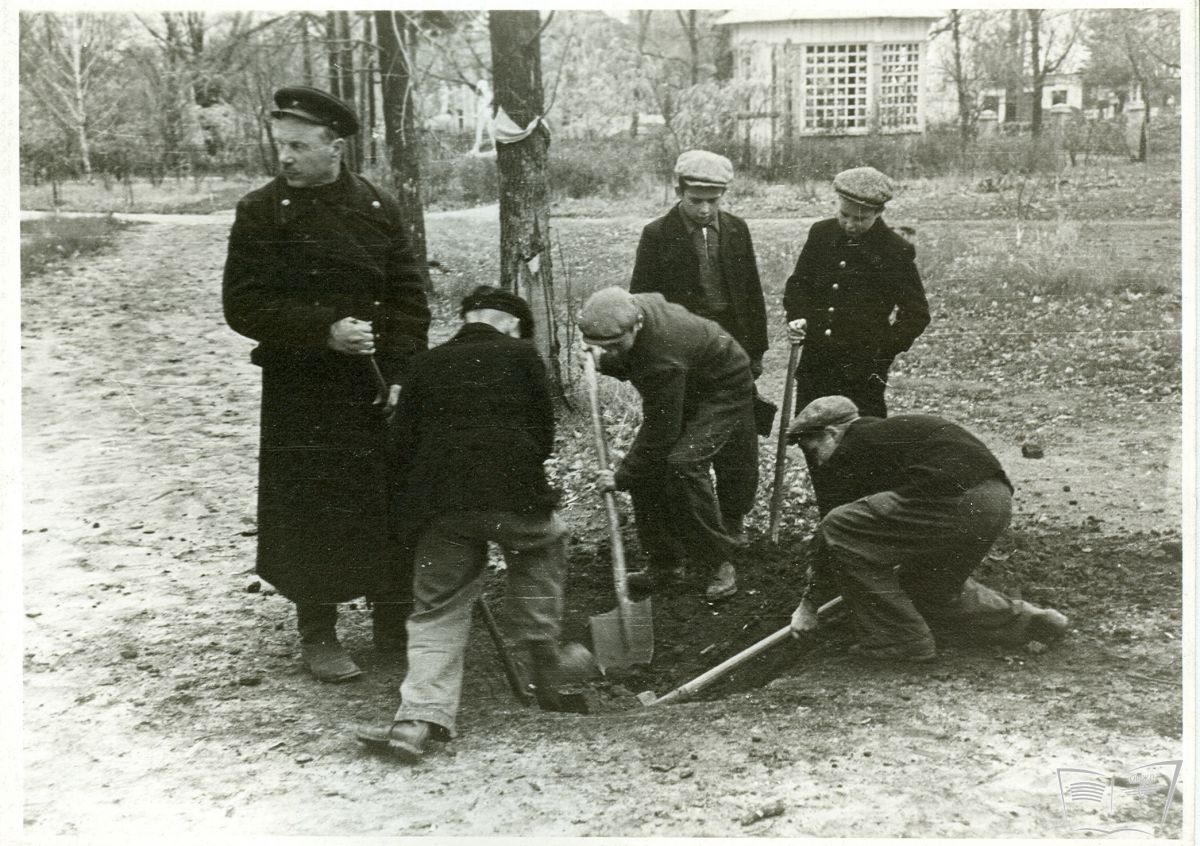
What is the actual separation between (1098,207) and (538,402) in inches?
116

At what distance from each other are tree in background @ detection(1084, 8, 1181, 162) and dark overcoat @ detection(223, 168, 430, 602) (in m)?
2.96

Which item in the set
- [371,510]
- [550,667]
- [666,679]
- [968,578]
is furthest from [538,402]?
[968,578]

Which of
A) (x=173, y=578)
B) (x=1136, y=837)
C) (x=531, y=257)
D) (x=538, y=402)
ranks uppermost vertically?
(x=531, y=257)

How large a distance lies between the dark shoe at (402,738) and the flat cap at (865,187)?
2.77m

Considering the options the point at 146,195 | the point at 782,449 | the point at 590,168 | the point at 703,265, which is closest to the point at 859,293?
the point at 703,265

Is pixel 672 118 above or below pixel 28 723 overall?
above

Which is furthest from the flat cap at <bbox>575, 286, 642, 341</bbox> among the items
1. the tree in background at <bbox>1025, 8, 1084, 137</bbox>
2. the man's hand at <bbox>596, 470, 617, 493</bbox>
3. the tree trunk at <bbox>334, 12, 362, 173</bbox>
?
the tree in background at <bbox>1025, 8, 1084, 137</bbox>

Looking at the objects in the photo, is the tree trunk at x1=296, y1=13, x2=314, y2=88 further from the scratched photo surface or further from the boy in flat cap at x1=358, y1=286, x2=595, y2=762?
the boy in flat cap at x1=358, y1=286, x2=595, y2=762

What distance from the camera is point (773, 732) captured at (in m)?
3.64

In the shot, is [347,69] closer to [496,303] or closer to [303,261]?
[303,261]

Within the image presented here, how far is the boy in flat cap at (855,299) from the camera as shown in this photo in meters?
4.57

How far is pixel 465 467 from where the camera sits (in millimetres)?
3697

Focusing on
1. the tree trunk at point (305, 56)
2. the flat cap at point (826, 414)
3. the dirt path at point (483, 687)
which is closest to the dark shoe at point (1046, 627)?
A: the dirt path at point (483, 687)

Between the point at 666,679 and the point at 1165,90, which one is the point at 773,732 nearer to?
the point at 666,679
